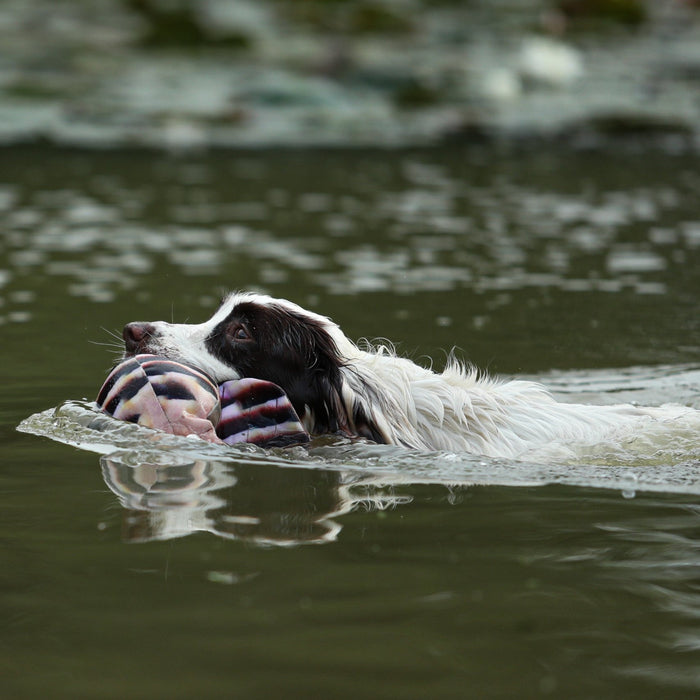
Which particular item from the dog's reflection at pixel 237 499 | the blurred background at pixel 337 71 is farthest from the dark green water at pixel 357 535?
the blurred background at pixel 337 71

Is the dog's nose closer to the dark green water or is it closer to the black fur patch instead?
the black fur patch

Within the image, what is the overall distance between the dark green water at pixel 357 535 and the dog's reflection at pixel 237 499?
0.05 feet

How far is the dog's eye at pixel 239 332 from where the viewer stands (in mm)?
5758

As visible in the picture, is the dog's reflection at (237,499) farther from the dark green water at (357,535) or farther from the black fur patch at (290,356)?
the black fur patch at (290,356)

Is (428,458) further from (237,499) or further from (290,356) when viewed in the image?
(237,499)

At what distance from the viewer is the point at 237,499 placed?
485 centimetres

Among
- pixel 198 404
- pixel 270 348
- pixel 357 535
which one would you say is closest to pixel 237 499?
pixel 357 535

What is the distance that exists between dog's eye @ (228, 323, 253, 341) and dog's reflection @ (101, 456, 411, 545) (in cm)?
67

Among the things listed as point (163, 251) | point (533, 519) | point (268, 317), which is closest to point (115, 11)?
point (163, 251)

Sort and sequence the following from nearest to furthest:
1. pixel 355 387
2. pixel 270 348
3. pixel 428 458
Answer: pixel 428 458 < pixel 355 387 < pixel 270 348

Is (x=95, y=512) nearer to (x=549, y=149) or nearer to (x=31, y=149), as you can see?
(x=31, y=149)

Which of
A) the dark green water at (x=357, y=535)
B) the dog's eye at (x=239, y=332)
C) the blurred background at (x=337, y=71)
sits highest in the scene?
the blurred background at (x=337, y=71)

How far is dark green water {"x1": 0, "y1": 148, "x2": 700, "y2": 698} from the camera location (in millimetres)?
3344

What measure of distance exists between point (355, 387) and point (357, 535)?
129cm
